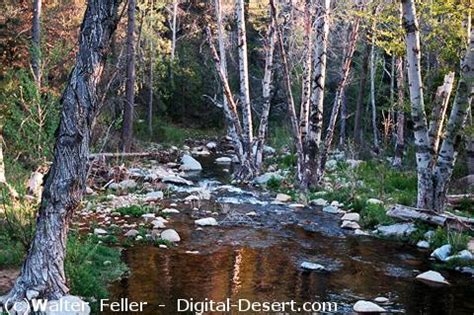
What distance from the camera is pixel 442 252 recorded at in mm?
8445

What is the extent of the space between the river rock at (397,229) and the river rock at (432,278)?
94.5 inches

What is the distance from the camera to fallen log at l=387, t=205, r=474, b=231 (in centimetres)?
917

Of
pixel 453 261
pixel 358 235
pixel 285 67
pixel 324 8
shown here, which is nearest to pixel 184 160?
pixel 285 67

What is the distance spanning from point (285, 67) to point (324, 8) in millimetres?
2061

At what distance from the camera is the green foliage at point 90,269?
233 inches

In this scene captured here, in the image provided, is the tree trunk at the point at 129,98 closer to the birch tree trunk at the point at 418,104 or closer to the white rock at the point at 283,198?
the white rock at the point at 283,198

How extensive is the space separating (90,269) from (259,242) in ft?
11.2

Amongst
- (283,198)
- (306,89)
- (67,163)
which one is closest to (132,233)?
(67,163)

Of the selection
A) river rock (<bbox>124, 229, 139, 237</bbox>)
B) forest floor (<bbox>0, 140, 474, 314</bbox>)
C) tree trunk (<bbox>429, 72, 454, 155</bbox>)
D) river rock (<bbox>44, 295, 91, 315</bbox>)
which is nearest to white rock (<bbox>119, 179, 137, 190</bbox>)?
forest floor (<bbox>0, 140, 474, 314</bbox>)

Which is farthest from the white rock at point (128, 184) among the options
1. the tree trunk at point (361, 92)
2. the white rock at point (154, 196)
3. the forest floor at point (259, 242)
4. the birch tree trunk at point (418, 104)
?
the tree trunk at point (361, 92)

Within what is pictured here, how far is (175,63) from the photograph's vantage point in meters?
31.1

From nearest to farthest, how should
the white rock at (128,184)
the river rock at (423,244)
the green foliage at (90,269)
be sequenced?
the green foliage at (90,269)
the river rock at (423,244)
the white rock at (128,184)

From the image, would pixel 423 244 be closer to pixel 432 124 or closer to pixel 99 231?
pixel 432 124

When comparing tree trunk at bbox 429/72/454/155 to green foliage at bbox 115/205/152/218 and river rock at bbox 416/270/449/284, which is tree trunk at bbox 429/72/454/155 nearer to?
river rock at bbox 416/270/449/284
